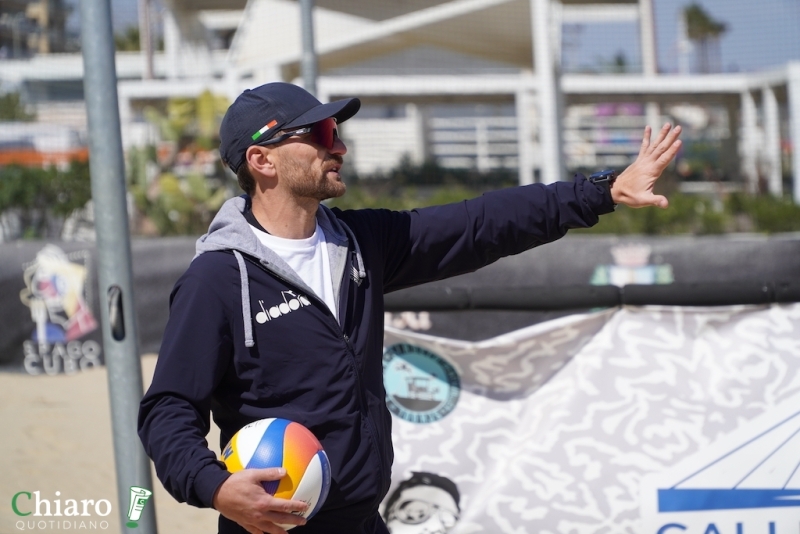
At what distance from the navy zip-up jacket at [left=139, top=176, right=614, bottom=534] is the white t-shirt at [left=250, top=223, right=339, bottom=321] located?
3cm

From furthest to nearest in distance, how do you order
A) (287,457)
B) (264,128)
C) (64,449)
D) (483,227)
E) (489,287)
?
(64,449)
(489,287)
(483,227)
(264,128)
(287,457)

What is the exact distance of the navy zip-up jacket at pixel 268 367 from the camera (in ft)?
7.51

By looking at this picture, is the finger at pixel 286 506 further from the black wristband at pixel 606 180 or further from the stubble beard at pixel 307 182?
the black wristband at pixel 606 180

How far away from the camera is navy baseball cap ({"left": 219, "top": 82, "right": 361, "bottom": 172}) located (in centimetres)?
254

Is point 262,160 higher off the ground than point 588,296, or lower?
higher

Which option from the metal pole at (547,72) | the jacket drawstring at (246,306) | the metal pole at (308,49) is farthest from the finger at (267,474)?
the metal pole at (547,72)

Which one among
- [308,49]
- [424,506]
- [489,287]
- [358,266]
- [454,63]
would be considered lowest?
[424,506]

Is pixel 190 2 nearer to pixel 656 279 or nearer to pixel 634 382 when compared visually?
pixel 656 279

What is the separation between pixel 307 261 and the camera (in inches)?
101

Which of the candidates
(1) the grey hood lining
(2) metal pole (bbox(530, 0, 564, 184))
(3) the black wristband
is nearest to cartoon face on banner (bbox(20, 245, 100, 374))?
(1) the grey hood lining

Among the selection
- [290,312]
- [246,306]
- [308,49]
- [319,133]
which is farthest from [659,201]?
[308,49]

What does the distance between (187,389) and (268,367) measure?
0.21 metres

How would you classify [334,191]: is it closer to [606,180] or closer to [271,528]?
[606,180]

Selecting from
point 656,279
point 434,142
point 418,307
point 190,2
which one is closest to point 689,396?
point 418,307
